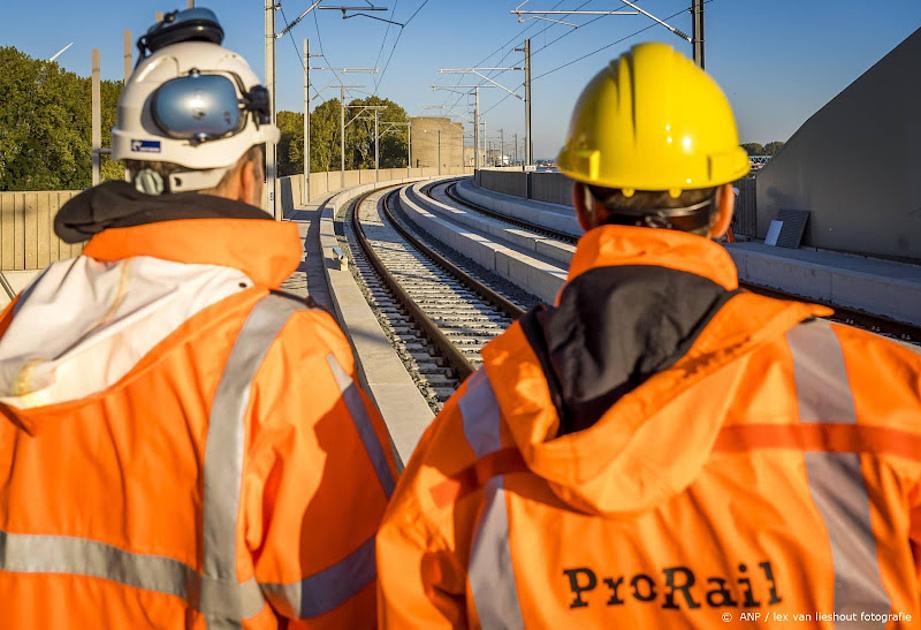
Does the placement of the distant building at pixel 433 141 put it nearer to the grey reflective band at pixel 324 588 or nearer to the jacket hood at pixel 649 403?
the grey reflective band at pixel 324 588

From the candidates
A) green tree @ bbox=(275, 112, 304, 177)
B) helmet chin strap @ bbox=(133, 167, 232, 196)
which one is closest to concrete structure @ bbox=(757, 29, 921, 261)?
helmet chin strap @ bbox=(133, 167, 232, 196)

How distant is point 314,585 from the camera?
192 cm

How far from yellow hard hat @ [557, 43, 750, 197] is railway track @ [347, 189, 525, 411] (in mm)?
6061

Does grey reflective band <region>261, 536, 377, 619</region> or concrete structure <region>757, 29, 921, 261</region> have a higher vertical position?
concrete structure <region>757, 29, 921, 261</region>

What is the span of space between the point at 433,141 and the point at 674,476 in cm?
13081

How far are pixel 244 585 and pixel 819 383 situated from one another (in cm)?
115

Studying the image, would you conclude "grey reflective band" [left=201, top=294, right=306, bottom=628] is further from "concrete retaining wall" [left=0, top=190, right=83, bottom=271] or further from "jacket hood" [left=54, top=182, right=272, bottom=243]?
"concrete retaining wall" [left=0, top=190, right=83, bottom=271]

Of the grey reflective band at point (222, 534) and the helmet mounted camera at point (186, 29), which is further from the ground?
the helmet mounted camera at point (186, 29)

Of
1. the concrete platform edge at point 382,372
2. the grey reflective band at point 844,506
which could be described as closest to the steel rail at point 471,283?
the concrete platform edge at point 382,372

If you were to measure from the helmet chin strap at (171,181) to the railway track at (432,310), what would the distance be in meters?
5.84

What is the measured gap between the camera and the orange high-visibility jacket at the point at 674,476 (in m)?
1.61

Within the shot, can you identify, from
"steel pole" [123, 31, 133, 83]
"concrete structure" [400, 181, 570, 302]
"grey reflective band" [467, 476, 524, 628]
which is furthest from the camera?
"concrete structure" [400, 181, 570, 302]

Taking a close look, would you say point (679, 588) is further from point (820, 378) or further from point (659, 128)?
point (659, 128)

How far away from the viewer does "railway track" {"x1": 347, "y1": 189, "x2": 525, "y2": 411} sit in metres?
9.50
